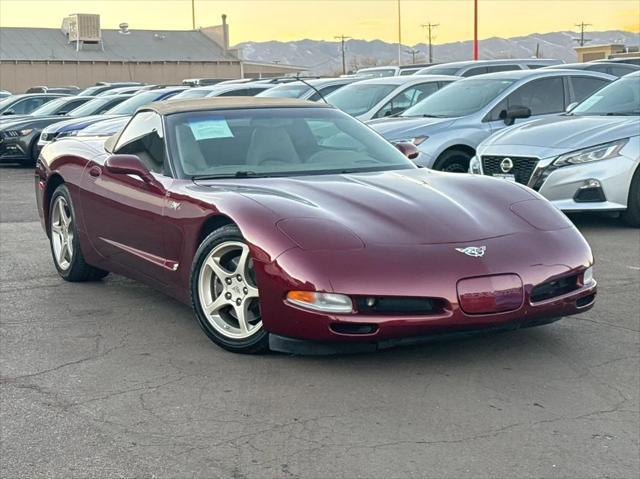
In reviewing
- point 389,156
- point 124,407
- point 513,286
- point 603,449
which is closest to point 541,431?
point 603,449

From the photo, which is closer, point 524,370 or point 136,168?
point 524,370

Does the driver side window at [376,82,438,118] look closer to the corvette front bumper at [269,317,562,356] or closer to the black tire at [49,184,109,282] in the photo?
the black tire at [49,184,109,282]

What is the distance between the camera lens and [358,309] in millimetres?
4707

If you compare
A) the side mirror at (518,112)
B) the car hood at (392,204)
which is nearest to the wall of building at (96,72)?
the side mirror at (518,112)

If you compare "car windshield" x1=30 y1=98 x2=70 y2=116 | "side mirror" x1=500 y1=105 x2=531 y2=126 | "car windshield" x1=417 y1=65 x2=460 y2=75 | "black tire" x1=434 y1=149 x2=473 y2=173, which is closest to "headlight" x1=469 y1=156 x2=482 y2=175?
"black tire" x1=434 y1=149 x2=473 y2=173

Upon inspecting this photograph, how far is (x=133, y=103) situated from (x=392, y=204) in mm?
14996

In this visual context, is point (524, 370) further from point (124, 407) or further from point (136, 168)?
point (136, 168)

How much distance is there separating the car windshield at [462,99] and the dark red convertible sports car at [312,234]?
5.05 meters

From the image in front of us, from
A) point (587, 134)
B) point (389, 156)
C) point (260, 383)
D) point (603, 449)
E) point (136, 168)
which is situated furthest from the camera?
point (587, 134)

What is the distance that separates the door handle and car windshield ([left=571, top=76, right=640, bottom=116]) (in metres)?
5.52

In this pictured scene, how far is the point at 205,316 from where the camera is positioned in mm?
5336

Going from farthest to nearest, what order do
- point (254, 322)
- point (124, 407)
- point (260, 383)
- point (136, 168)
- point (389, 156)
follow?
point (389, 156), point (136, 168), point (254, 322), point (260, 383), point (124, 407)

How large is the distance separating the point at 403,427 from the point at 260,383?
86cm

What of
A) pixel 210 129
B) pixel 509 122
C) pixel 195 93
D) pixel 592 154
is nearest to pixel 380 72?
pixel 195 93
